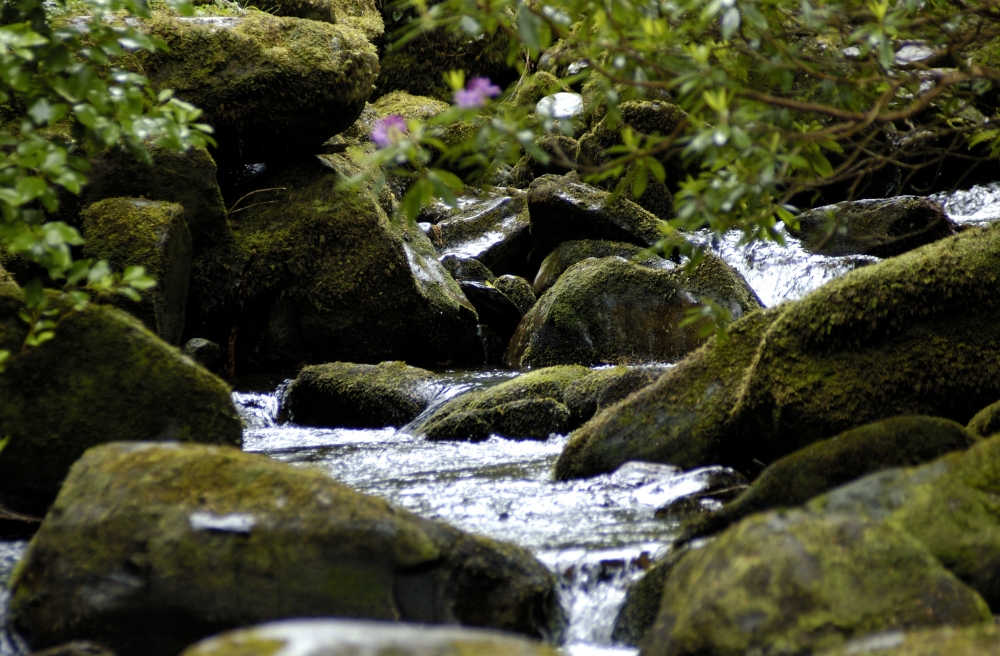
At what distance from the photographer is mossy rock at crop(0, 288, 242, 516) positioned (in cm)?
402

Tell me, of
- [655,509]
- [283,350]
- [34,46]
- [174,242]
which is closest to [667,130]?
[283,350]

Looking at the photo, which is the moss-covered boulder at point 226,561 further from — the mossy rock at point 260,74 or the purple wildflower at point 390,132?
the mossy rock at point 260,74

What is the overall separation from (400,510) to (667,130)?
12.8 meters

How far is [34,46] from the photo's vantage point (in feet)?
10.6

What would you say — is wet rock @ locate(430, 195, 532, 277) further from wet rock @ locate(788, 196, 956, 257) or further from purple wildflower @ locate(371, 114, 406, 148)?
purple wildflower @ locate(371, 114, 406, 148)

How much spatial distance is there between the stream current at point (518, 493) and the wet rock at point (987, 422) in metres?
1.23

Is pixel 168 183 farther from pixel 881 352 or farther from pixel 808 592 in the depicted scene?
pixel 808 592

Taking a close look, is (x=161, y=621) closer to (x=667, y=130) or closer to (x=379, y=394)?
(x=379, y=394)

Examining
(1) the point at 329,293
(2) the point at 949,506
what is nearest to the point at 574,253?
(1) the point at 329,293

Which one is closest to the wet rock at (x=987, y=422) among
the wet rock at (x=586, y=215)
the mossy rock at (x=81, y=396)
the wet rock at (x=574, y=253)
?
the mossy rock at (x=81, y=396)

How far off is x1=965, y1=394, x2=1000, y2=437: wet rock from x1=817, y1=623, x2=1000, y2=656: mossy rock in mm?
2347

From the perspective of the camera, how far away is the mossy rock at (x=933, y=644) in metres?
1.78

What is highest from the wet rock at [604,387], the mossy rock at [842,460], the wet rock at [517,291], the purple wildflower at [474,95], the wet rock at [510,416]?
the purple wildflower at [474,95]

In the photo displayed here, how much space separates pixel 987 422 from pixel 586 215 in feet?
27.5
